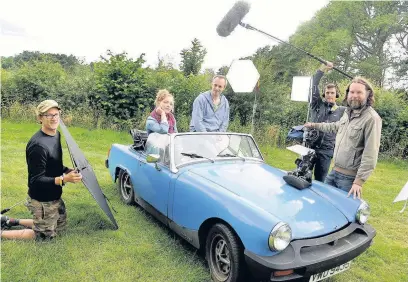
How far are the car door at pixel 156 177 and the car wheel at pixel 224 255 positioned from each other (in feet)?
2.93

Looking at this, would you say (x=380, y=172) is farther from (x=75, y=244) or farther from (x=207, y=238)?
(x=75, y=244)

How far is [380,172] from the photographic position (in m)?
9.34

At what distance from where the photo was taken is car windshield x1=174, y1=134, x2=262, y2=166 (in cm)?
403

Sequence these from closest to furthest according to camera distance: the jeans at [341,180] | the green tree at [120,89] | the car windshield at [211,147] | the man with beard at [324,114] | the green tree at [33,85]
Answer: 1. the jeans at [341,180]
2. the car windshield at [211,147]
3. the man with beard at [324,114]
4. the green tree at [120,89]
5. the green tree at [33,85]

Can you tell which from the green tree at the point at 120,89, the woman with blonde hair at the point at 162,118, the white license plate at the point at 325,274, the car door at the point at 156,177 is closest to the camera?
the white license plate at the point at 325,274

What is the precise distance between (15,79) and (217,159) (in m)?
11.5

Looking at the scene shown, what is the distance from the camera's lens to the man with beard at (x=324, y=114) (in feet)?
15.9

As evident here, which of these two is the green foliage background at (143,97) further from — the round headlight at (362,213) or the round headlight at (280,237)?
the round headlight at (280,237)

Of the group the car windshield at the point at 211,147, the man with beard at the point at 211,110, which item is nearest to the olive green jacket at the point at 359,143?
the car windshield at the point at 211,147

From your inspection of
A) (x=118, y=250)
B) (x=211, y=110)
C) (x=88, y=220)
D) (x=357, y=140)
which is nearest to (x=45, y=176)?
(x=88, y=220)

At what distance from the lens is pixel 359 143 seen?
12.0 ft

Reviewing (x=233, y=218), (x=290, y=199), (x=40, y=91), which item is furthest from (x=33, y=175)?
(x=40, y=91)

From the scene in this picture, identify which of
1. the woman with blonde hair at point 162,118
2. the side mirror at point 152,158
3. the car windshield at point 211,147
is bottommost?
the side mirror at point 152,158

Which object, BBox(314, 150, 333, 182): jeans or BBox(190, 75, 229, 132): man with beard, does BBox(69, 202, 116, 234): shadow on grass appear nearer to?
BBox(190, 75, 229, 132): man with beard
